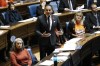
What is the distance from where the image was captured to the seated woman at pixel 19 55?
17.1 feet

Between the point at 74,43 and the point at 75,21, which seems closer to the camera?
the point at 74,43

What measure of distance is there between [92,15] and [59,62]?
340 centimetres

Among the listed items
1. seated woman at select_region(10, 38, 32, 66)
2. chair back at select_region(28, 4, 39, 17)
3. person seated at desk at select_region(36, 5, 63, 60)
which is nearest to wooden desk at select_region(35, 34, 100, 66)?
seated woman at select_region(10, 38, 32, 66)

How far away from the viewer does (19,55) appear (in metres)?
5.31

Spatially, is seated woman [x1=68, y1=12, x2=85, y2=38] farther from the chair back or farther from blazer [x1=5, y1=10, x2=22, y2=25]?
the chair back

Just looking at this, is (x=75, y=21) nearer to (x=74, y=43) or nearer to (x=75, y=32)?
(x=75, y=32)

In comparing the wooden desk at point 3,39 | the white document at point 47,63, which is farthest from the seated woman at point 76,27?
the white document at point 47,63

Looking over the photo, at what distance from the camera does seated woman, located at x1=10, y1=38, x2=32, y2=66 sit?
5207mm

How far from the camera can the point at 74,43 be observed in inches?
235

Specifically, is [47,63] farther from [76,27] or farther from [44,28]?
[76,27]

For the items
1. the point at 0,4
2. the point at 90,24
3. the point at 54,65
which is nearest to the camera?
the point at 54,65

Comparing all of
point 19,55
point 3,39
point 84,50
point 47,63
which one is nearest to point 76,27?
point 84,50

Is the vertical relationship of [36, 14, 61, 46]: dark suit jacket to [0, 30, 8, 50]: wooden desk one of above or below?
above

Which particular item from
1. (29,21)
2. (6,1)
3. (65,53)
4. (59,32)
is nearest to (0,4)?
(6,1)
